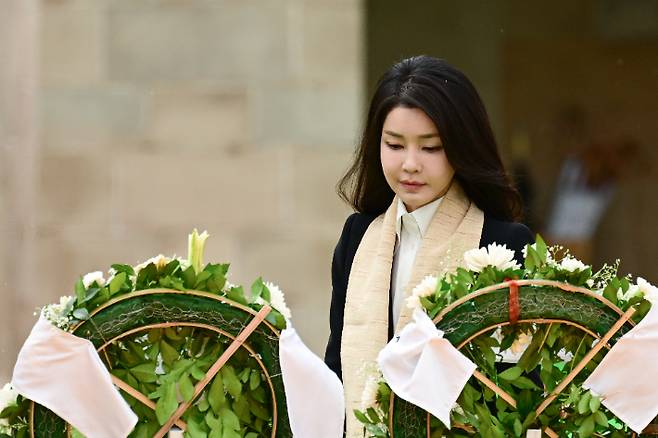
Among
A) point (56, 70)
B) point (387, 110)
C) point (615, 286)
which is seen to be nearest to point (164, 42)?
point (56, 70)

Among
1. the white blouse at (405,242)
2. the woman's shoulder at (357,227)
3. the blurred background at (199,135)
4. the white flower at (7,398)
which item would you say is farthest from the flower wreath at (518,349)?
the blurred background at (199,135)

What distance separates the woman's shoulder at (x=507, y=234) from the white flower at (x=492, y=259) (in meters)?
0.28

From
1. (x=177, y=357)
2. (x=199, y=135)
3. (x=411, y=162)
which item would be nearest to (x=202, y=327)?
(x=177, y=357)

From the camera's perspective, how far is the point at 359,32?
6.96 m

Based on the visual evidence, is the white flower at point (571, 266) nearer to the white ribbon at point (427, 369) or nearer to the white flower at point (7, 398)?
the white ribbon at point (427, 369)

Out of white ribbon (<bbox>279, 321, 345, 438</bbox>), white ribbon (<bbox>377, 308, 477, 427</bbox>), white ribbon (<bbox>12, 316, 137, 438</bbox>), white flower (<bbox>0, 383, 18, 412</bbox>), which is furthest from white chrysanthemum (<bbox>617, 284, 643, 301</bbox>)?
white flower (<bbox>0, 383, 18, 412</bbox>)

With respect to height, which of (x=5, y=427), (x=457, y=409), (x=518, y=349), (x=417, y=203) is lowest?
(x=5, y=427)

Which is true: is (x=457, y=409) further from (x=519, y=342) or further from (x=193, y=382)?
(x=193, y=382)

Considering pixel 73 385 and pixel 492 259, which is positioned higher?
pixel 492 259

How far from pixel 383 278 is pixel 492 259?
429 millimetres

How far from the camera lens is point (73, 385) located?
122 inches

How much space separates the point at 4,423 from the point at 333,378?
72 centimetres

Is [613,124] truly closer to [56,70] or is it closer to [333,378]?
[56,70]

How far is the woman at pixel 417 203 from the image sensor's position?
335 centimetres
